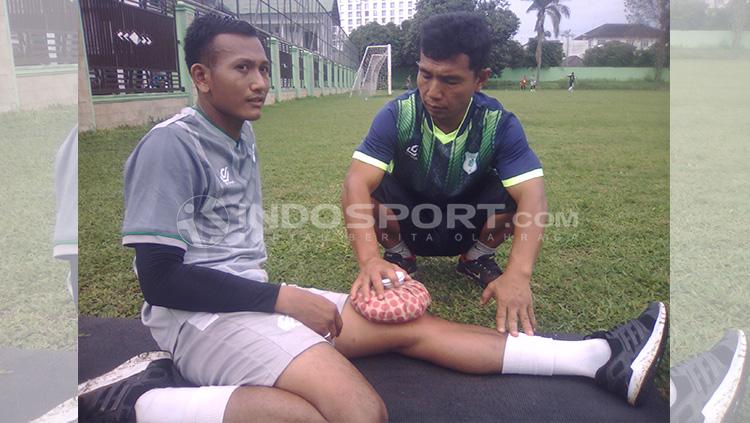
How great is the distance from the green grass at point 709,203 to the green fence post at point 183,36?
4.09 feet

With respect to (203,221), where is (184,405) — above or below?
below

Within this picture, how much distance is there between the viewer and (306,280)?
2.13m

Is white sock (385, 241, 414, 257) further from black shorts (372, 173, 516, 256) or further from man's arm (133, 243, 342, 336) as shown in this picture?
man's arm (133, 243, 342, 336)

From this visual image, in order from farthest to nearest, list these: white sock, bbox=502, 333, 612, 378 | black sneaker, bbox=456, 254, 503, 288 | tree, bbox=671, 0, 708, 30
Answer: black sneaker, bbox=456, 254, 503, 288 < white sock, bbox=502, 333, 612, 378 < tree, bbox=671, 0, 708, 30

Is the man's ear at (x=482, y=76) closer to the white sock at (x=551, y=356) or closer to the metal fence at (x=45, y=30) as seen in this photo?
the white sock at (x=551, y=356)

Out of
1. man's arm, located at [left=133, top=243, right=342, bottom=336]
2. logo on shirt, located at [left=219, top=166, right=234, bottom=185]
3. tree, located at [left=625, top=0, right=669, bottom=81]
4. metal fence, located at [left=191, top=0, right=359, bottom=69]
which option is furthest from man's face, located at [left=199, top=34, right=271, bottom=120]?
tree, located at [left=625, top=0, right=669, bottom=81]

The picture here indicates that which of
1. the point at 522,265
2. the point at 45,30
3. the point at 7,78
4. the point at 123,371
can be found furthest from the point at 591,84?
the point at 7,78

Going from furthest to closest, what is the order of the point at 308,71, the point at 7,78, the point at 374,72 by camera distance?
the point at 7,78 → the point at 308,71 → the point at 374,72

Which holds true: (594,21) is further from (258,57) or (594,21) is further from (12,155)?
(12,155)

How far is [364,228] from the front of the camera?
160cm

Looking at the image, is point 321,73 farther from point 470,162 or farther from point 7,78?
point 7,78

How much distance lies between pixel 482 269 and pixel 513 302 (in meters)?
0.65

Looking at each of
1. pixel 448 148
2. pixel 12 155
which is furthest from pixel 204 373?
pixel 12 155

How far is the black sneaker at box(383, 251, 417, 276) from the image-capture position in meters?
2.15
